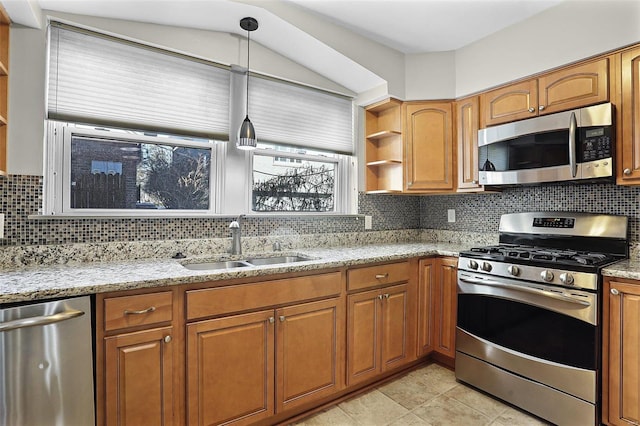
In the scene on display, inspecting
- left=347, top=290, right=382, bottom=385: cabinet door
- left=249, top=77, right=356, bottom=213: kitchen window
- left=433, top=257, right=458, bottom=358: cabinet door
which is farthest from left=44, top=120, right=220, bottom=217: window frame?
left=433, top=257, right=458, bottom=358: cabinet door

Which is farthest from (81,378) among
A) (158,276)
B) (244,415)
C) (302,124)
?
(302,124)

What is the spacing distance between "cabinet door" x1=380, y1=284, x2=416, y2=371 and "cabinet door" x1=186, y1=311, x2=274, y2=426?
0.90 metres

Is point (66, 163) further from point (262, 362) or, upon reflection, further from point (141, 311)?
point (262, 362)

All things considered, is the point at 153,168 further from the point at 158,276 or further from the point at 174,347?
the point at 174,347

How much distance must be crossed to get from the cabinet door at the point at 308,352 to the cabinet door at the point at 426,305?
78cm

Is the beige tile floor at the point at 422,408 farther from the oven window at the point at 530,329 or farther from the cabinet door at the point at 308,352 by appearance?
the oven window at the point at 530,329

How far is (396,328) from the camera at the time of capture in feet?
8.23

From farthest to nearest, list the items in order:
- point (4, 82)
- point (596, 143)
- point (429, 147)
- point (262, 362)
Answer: point (429, 147)
point (596, 143)
point (262, 362)
point (4, 82)

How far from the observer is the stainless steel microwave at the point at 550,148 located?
2.08m

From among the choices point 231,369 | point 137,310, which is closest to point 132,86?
point 137,310

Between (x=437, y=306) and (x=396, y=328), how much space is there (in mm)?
430

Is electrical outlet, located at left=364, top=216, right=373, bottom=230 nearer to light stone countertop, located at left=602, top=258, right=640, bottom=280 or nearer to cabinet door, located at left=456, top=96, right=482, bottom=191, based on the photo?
cabinet door, located at left=456, top=96, right=482, bottom=191

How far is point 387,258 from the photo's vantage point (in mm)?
2410

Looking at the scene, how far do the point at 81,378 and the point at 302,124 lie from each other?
219 cm
